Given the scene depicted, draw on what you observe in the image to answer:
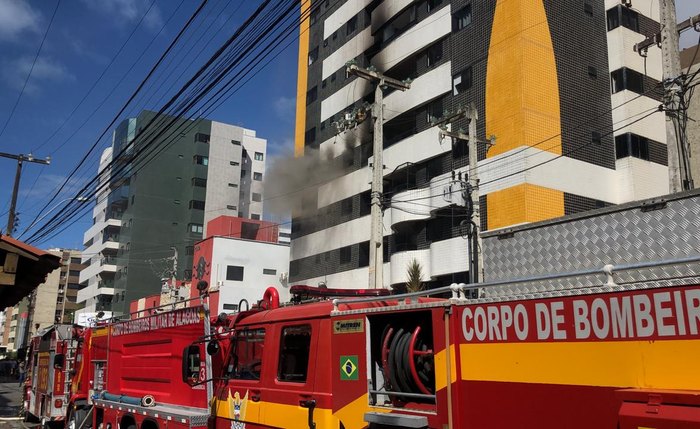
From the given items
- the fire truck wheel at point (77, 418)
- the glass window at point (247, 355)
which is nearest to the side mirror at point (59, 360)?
the fire truck wheel at point (77, 418)

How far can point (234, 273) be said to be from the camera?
158 feet

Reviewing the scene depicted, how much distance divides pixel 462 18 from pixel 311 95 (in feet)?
51.6

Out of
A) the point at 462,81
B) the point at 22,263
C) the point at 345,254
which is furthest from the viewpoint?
the point at 345,254

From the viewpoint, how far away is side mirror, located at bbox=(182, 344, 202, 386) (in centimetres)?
705

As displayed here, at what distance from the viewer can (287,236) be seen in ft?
250

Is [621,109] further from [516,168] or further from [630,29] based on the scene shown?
[516,168]

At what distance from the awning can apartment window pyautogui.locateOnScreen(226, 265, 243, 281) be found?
38.2 meters

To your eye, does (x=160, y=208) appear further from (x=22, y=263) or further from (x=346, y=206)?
(x=22, y=263)

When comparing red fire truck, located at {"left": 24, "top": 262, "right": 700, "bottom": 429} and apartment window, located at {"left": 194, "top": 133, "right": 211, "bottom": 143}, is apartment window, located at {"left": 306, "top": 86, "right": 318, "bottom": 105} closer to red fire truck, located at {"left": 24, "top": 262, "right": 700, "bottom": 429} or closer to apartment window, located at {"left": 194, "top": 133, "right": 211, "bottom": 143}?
red fire truck, located at {"left": 24, "top": 262, "right": 700, "bottom": 429}

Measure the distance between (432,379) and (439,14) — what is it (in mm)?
27697

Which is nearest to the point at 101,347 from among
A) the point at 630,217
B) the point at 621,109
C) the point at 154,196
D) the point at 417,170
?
the point at 630,217

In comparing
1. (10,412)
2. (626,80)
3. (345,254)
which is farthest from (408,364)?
(345,254)

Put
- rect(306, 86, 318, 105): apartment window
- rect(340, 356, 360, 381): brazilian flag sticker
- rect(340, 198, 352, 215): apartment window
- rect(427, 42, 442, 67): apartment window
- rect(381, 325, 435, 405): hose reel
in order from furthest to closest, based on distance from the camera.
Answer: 1. rect(306, 86, 318, 105): apartment window
2. rect(340, 198, 352, 215): apartment window
3. rect(427, 42, 442, 67): apartment window
4. rect(340, 356, 360, 381): brazilian flag sticker
5. rect(381, 325, 435, 405): hose reel

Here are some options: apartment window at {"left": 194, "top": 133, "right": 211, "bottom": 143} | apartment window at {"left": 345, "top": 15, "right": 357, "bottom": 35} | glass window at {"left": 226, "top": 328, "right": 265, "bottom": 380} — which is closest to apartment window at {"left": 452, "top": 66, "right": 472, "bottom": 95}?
apartment window at {"left": 345, "top": 15, "right": 357, "bottom": 35}
